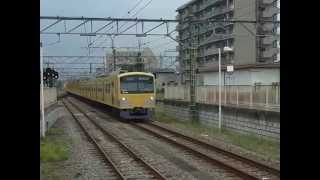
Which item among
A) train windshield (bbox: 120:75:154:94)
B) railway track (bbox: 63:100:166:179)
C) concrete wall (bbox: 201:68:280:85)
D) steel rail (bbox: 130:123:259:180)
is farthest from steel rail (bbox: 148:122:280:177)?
concrete wall (bbox: 201:68:280:85)

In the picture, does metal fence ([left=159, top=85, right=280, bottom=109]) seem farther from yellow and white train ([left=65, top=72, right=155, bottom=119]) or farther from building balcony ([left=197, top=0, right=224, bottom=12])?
building balcony ([left=197, top=0, right=224, bottom=12])

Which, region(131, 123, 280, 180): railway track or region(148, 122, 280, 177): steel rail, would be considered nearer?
region(131, 123, 280, 180): railway track

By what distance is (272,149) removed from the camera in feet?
58.0

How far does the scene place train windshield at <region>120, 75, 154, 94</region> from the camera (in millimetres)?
30516

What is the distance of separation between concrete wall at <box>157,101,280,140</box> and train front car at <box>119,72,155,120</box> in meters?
2.52

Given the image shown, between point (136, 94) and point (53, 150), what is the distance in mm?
13541

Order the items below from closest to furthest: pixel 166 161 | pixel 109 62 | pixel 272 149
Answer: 1. pixel 166 161
2. pixel 272 149
3. pixel 109 62

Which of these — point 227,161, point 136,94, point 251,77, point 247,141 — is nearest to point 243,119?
point 247,141

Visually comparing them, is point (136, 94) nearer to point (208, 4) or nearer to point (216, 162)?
point (216, 162)

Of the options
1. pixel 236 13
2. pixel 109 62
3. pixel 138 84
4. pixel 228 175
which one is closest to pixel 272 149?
pixel 228 175
